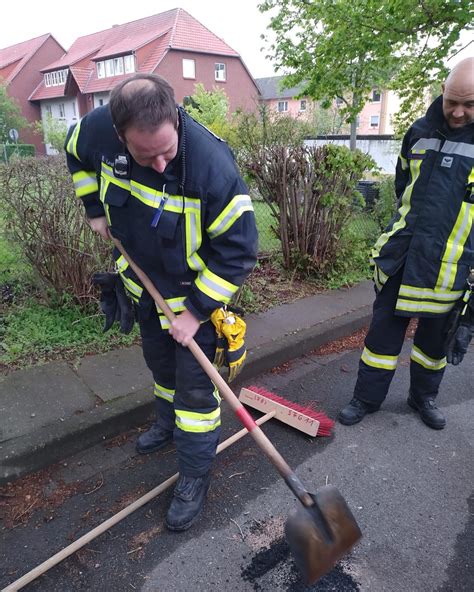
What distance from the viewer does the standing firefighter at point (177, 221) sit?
1.63 meters

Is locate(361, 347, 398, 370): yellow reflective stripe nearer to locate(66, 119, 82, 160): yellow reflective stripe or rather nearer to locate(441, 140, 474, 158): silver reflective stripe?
locate(441, 140, 474, 158): silver reflective stripe

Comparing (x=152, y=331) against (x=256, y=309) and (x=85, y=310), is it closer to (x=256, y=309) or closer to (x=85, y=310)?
(x=85, y=310)

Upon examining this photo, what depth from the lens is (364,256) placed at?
578 centimetres

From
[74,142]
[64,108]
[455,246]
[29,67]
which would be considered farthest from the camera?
[29,67]

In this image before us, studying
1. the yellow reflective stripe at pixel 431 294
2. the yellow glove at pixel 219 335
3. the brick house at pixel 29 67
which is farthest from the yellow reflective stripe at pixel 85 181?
the brick house at pixel 29 67

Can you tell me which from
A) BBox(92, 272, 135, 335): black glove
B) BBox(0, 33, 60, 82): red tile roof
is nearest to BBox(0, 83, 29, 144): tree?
BBox(0, 33, 60, 82): red tile roof

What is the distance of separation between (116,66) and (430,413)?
37.1 m

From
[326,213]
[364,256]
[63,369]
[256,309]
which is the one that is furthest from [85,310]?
[364,256]

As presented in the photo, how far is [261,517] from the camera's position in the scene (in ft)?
7.25

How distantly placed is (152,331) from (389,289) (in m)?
1.48

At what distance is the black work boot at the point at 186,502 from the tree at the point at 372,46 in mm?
4611

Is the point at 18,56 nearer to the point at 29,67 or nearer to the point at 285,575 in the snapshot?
the point at 29,67

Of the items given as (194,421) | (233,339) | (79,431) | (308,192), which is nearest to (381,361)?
(233,339)

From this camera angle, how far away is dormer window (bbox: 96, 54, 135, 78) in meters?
32.5
